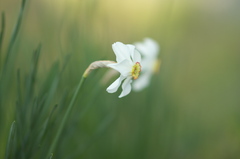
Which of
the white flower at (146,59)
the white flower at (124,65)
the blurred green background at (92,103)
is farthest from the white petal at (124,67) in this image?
the white flower at (146,59)

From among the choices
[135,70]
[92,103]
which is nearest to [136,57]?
[135,70]

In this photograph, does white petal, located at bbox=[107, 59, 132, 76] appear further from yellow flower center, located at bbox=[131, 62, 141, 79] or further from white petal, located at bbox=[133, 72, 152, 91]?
white petal, located at bbox=[133, 72, 152, 91]

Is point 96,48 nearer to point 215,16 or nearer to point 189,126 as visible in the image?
point 189,126

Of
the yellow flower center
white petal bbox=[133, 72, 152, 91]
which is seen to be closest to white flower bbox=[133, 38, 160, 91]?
white petal bbox=[133, 72, 152, 91]

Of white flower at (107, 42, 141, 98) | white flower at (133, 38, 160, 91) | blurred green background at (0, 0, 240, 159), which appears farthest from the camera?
white flower at (133, 38, 160, 91)

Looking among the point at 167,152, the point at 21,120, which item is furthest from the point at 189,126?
the point at 21,120

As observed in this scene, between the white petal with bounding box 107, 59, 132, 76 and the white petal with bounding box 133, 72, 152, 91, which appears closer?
the white petal with bounding box 107, 59, 132, 76

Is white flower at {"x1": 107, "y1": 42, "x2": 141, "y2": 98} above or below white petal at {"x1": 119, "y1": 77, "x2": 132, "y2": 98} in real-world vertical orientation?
above

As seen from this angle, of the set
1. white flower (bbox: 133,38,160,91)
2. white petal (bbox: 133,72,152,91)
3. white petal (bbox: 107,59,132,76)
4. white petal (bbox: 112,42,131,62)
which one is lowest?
white petal (bbox: 133,72,152,91)

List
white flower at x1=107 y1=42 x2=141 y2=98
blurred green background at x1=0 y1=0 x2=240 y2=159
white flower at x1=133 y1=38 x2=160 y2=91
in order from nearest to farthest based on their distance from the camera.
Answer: white flower at x1=107 y1=42 x2=141 y2=98, blurred green background at x1=0 y1=0 x2=240 y2=159, white flower at x1=133 y1=38 x2=160 y2=91

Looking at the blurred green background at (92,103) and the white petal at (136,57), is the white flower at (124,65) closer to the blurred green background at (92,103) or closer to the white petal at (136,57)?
the white petal at (136,57)
